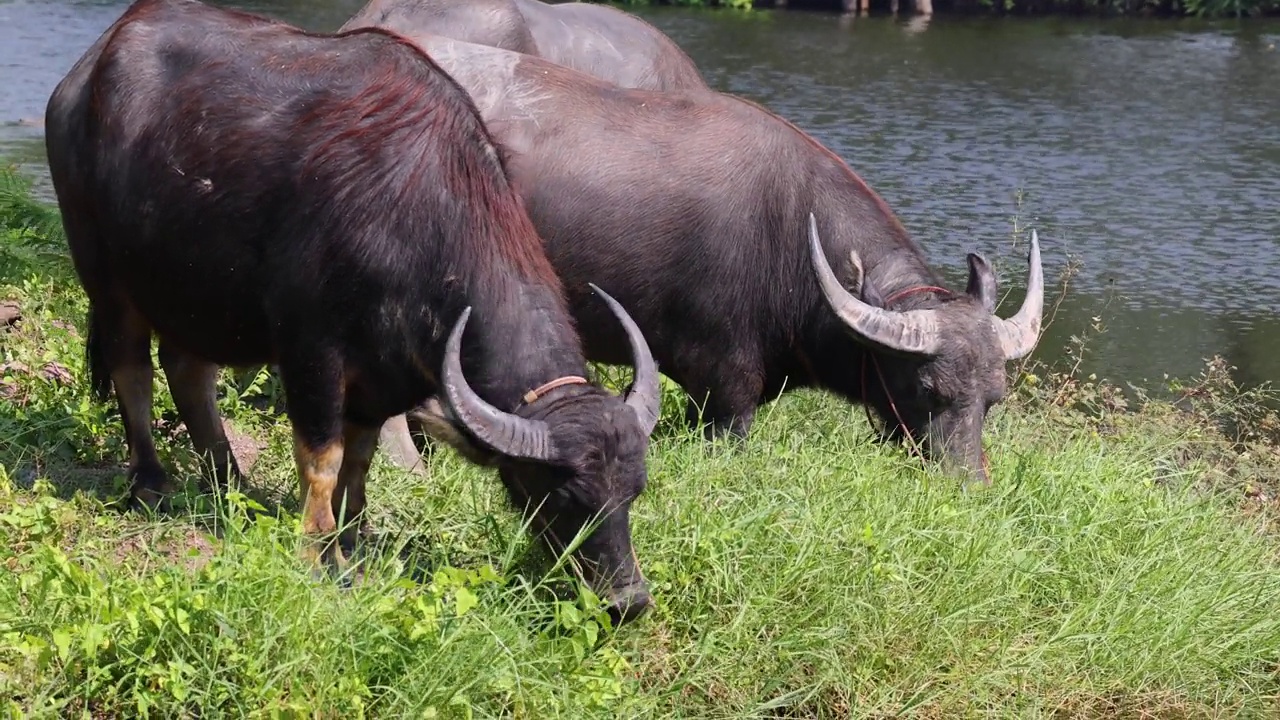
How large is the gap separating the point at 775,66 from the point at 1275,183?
321 inches

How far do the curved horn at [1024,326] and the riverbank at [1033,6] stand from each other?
2234 cm

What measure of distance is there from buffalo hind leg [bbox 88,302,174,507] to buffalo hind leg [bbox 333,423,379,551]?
67cm

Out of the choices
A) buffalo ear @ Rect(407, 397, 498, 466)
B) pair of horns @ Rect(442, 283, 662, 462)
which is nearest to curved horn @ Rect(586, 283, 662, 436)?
Result: pair of horns @ Rect(442, 283, 662, 462)

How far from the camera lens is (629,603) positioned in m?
4.41

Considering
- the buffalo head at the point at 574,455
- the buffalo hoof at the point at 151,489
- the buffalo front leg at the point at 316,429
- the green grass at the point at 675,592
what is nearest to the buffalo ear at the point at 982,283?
the green grass at the point at 675,592

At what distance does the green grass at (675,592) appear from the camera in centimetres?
391

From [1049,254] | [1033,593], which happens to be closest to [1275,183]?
[1049,254]

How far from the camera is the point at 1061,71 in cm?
2067

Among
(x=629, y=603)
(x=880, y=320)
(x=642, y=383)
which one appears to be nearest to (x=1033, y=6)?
(x=880, y=320)

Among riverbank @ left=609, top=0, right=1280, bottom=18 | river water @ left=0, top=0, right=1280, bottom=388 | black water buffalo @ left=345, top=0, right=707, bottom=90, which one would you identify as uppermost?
black water buffalo @ left=345, top=0, right=707, bottom=90

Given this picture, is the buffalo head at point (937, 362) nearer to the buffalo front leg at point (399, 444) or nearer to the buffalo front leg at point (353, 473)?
the buffalo front leg at point (399, 444)

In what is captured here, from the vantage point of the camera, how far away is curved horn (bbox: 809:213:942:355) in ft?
19.6

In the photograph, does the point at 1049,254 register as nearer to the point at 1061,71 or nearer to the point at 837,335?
the point at 837,335

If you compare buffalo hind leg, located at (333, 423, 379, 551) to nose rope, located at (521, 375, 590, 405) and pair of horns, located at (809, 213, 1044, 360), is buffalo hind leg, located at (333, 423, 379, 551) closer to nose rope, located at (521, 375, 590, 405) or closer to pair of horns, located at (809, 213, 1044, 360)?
nose rope, located at (521, 375, 590, 405)
